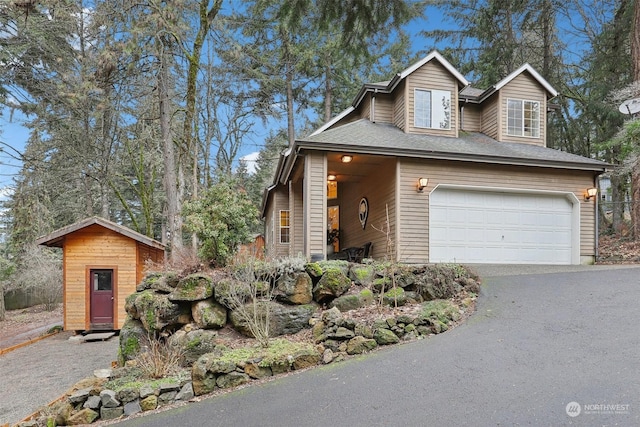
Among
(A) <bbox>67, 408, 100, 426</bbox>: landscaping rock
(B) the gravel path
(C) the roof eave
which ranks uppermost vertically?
(C) the roof eave

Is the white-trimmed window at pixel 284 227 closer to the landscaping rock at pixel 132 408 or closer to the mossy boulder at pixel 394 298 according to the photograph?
the mossy boulder at pixel 394 298

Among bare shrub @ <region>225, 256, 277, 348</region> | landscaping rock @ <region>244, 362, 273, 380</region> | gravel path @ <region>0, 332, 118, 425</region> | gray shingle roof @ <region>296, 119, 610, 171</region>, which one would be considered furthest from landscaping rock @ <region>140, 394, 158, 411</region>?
gray shingle roof @ <region>296, 119, 610, 171</region>

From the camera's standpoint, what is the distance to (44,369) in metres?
8.13

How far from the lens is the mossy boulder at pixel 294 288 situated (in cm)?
669

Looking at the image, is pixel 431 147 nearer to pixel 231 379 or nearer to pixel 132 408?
pixel 231 379

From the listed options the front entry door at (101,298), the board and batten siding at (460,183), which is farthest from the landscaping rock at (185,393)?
the front entry door at (101,298)

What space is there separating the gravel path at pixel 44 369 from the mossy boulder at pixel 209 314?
2.55 metres

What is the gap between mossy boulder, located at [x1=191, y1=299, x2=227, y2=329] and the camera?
21.2 ft

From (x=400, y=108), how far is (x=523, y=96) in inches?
166

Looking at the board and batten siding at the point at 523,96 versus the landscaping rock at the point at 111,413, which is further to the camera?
the board and batten siding at the point at 523,96

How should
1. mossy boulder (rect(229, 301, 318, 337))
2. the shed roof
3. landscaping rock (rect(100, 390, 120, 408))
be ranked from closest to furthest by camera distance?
landscaping rock (rect(100, 390, 120, 408)) < mossy boulder (rect(229, 301, 318, 337)) < the shed roof

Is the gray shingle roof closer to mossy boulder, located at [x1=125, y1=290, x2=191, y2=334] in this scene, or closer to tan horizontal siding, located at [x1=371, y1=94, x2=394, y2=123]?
tan horizontal siding, located at [x1=371, y1=94, x2=394, y2=123]

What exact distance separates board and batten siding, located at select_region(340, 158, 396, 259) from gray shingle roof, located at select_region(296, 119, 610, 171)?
69 centimetres

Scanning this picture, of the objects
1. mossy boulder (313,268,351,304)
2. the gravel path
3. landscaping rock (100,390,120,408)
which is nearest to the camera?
landscaping rock (100,390,120,408)
